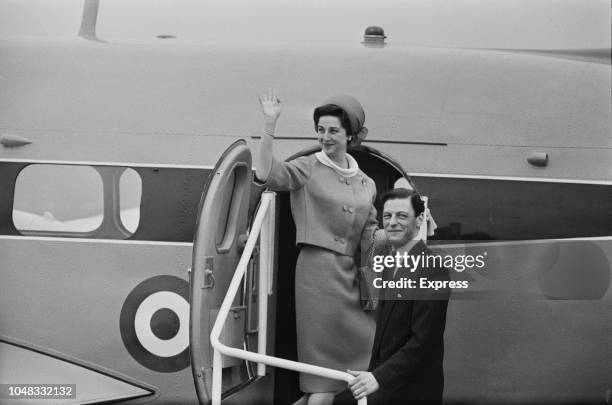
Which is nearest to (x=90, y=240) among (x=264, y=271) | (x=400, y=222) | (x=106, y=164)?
(x=106, y=164)

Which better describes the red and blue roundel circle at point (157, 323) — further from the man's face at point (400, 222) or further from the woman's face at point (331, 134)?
the man's face at point (400, 222)

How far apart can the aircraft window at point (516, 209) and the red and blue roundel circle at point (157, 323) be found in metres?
1.54

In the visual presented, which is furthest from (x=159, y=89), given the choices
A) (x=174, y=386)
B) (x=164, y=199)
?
(x=174, y=386)

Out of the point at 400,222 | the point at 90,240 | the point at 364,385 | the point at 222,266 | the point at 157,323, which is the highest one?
the point at 400,222

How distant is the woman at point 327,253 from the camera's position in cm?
518

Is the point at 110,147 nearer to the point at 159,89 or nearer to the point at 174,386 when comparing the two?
the point at 159,89

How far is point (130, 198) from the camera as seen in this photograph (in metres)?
5.78

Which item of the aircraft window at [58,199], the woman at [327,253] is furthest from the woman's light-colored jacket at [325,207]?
the aircraft window at [58,199]

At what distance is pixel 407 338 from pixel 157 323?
73.1 inches

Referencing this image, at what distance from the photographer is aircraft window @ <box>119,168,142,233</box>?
→ 575cm

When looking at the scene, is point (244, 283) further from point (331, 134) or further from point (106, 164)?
point (106, 164)

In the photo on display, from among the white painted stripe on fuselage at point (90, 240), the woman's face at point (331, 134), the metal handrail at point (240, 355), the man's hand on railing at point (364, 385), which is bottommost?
the man's hand on railing at point (364, 385)

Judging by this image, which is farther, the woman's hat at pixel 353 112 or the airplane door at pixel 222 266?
the woman's hat at pixel 353 112

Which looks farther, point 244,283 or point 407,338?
point 244,283
